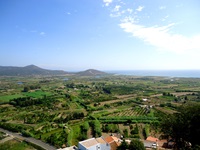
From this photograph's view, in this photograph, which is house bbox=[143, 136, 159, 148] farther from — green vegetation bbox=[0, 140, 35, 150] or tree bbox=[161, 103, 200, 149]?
green vegetation bbox=[0, 140, 35, 150]

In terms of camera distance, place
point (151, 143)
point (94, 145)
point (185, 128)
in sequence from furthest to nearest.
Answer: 1. point (151, 143)
2. point (94, 145)
3. point (185, 128)

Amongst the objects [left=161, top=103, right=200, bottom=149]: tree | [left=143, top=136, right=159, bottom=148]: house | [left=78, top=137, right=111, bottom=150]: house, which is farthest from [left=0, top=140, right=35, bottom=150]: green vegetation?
Answer: [left=161, top=103, right=200, bottom=149]: tree

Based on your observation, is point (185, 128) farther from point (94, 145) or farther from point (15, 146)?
point (15, 146)

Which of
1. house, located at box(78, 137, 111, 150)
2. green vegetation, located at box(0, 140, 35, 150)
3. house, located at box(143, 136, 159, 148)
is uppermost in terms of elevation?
house, located at box(78, 137, 111, 150)

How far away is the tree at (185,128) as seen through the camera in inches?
744

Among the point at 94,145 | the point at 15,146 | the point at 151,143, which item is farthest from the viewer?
the point at 15,146

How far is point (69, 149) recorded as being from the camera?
82.6 feet

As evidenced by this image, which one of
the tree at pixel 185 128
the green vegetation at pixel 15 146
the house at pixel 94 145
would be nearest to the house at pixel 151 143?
the house at pixel 94 145

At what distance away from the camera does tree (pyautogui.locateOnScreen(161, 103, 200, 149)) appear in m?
18.9

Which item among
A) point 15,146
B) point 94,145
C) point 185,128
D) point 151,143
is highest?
point 185,128

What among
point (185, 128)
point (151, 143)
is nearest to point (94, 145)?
point (151, 143)

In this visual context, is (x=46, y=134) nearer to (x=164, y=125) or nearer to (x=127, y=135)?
(x=127, y=135)

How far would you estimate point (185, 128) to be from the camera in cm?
1925

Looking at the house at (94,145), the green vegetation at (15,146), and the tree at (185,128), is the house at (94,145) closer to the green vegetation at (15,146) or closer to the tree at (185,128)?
the tree at (185,128)
